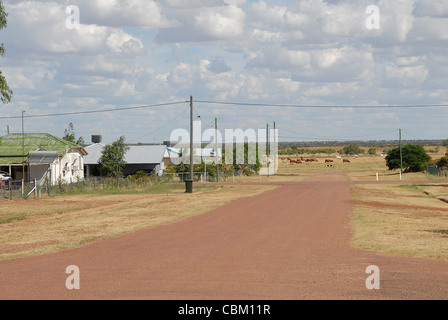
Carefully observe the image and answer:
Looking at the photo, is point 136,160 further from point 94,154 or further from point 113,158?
point 94,154

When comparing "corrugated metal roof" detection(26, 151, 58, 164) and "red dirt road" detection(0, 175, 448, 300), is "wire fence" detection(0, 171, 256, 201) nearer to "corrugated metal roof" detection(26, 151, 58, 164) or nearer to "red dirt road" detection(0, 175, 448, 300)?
"corrugated metal roof" detection(26, 151, 58, 164)

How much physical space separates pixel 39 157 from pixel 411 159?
164ft

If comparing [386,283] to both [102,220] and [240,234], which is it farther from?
[102,220]

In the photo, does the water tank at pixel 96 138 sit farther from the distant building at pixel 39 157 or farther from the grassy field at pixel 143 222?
the grassy field at pixel 143 222

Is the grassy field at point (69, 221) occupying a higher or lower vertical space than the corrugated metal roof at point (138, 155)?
lower

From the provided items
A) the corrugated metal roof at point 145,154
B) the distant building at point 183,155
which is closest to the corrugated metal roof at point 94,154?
the corrugated metal roof at point 145,154

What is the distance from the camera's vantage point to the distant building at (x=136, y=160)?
68438 millimetres

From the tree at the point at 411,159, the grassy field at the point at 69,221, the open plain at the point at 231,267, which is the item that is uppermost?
the tree at the point at 411,159

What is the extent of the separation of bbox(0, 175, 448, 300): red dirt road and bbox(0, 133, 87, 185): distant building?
113ft

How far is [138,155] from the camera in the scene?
70375mm

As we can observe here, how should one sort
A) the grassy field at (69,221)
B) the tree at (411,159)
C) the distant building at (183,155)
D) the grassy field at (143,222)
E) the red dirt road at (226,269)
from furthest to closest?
the tree at (411,159), the distant building at (183,155), the grassy field at (69,221), the grassy field at (143,222), the red dirt road at (226,269)
